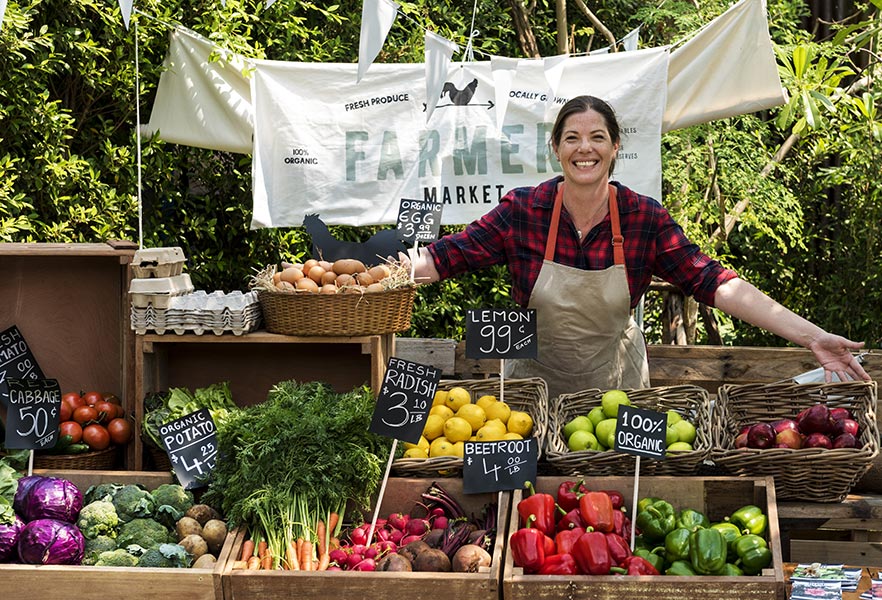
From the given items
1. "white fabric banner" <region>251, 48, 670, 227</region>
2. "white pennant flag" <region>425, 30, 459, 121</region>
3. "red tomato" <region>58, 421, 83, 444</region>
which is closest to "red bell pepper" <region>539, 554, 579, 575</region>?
"red tomato" <region>58, 421, 83, 444</region>

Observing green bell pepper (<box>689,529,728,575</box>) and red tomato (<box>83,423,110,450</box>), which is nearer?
green bell pepper (<box>689,529,728,575</box>)

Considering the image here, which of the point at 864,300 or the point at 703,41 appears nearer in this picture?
the point at 703,41

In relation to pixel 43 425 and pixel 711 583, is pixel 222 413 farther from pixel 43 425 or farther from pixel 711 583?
pixel 711 583

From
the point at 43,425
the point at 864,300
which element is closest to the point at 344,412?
the point at 43,425

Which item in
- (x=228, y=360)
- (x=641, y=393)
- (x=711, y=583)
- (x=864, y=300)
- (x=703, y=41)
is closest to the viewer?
(x=711, y=583)

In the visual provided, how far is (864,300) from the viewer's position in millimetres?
6438

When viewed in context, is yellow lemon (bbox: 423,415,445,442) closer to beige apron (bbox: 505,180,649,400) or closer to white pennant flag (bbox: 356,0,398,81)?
beige apron (bbox: 505,180,649,400)

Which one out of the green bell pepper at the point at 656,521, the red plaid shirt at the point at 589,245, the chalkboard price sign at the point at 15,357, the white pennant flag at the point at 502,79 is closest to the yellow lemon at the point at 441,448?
the green bell pepper at the point at 656,521

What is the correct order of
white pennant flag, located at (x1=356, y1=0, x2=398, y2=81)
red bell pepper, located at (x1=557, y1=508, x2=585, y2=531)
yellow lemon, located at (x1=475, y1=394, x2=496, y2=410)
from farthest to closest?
white pennant flag, located at (x1=356, y1=0, x2=398, y2=81)
yellow lemon, located at (x1=475, y1=394, x2=496, y2=410)
red bell pepper, located at (x1=557, y1=508, x2=585, y2=531)

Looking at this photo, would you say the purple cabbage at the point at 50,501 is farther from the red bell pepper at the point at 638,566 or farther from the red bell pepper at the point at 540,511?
the red bell pepper at the point at 638,566

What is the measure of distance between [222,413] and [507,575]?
50.6 inches

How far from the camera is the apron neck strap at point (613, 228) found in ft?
11.7

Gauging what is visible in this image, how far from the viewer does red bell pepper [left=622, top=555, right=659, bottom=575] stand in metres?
2.61

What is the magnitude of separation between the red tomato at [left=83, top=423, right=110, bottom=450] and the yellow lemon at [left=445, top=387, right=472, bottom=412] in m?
1.30
